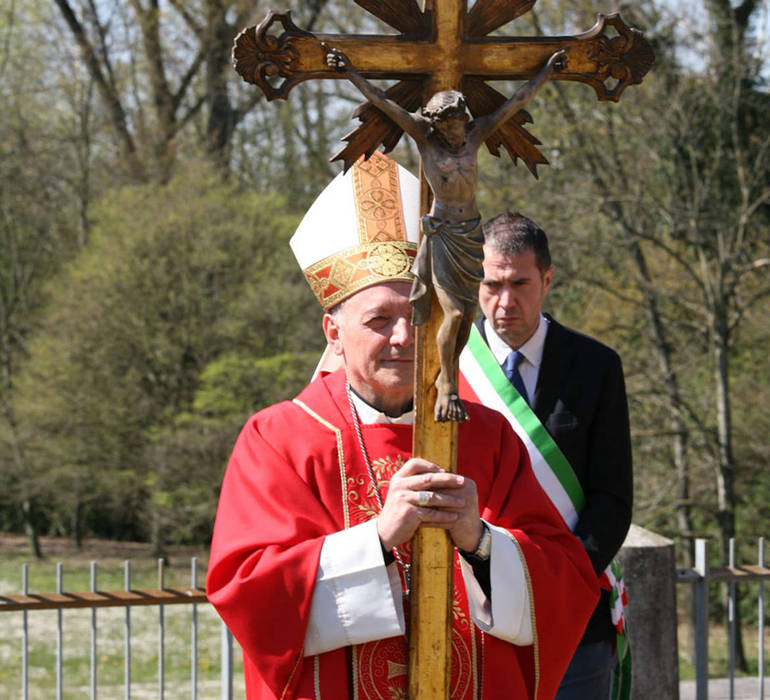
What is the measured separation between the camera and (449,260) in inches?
93.6

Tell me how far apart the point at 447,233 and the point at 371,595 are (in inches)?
31.9

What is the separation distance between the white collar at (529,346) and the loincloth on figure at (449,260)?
57.4 inches

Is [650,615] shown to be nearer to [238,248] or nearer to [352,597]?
[352,597]

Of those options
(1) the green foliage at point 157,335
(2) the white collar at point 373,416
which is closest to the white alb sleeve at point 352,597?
(2) the white collar at point 373,416

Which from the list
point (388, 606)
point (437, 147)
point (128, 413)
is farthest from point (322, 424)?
point (128, 413)

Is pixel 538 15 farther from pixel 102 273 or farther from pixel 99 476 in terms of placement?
pixel 99 476

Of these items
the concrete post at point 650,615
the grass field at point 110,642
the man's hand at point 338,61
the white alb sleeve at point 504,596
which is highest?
the man's hand at point 338,61

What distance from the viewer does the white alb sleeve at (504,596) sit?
A: 2.70 m

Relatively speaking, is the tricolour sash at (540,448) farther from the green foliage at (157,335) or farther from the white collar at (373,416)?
the green foliage at (157,335)

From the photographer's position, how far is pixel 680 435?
469 inches

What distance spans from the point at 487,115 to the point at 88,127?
2132 cm

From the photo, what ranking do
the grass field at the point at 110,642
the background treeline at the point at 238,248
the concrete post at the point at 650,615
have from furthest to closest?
the background treeline at the point at 238,248, the grass field at the point at 110,642, the concrete post at the point at 650,615

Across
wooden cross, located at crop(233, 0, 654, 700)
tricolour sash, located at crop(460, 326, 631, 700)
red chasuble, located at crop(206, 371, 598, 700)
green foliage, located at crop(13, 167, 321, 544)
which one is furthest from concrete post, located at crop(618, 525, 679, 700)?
green foliage, located at crop(13, 167, 321, 544)

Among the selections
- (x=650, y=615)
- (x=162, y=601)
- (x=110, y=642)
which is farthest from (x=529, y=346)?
(x=110, y=642)
